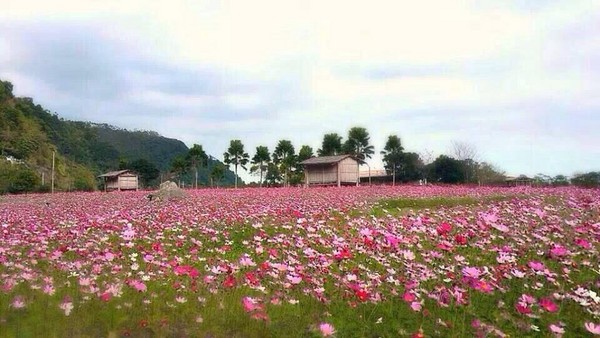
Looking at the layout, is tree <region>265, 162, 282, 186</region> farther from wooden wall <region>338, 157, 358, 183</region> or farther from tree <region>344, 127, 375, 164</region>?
wooden wall <region>338, 157, 358, 183</region>

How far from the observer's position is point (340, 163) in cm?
4653

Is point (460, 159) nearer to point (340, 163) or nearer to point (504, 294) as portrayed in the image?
point (340, 163)

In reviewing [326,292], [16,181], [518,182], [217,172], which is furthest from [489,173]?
[326,292]

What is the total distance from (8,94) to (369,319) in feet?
290

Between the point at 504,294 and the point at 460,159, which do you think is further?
the point at 460,159

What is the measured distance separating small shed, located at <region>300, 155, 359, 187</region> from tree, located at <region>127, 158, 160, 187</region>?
1176 inches

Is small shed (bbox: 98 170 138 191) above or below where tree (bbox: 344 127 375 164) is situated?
below

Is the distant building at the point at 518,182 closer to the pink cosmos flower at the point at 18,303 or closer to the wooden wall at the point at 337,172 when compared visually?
the wooden wall at the point at 337,172

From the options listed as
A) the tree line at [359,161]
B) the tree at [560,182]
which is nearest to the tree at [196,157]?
the tree line at [359,161]

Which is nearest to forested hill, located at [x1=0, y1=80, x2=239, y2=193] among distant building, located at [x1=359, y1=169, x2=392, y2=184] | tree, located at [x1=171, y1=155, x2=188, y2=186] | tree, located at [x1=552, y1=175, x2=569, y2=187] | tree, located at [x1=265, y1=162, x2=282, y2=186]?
tree, located at [x1=171, y1=155, x2=188, y2=186]

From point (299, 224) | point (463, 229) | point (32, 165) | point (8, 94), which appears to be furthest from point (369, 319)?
point (8, 94)

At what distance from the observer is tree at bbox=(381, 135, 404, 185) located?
188 feet

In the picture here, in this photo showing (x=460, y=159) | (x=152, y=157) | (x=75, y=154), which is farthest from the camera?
(x=152, y=157)

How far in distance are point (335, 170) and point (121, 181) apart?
29733mm
